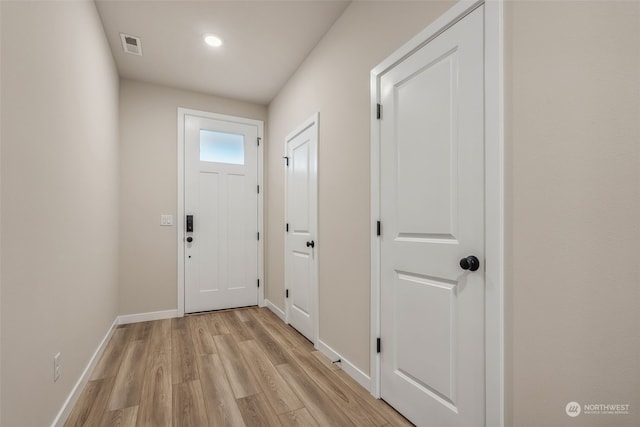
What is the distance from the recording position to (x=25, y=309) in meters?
1.26

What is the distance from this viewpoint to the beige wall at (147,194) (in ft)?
11.2

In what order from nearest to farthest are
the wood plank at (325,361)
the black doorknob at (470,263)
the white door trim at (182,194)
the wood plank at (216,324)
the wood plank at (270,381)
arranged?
1. the black doorknob at (470,263)
2. the wood plank at (270,381)
3. the wood plank at (325,361)
4. the wood plank at (216,324)
5. the white door trim at (182,194)

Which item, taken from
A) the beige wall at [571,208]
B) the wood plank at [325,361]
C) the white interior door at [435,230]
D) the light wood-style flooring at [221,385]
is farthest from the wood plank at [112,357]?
the beige wall at [571,208]

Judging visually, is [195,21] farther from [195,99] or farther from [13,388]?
[13,388]

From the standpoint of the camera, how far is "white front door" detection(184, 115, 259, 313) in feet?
12.1

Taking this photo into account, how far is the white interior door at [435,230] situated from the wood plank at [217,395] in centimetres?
91

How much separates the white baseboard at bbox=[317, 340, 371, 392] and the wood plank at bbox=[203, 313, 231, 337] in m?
1.09

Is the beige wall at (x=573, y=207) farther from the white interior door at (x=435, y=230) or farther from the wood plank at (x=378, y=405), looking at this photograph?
the wood plank at (x=378, y=405)

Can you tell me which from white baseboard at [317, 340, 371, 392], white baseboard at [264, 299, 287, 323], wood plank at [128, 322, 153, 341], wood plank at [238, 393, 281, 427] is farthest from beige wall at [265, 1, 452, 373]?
wood plank at [128, 322, 153, 341]

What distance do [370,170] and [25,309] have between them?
1866 mm

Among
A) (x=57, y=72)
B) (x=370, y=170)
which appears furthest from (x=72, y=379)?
(x=370, y=170)

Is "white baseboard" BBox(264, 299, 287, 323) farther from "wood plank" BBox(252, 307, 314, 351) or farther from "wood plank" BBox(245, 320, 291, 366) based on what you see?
"wood plank" BBox(245, 320, 291, 366)

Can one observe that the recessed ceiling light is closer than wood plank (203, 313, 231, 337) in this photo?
Yes

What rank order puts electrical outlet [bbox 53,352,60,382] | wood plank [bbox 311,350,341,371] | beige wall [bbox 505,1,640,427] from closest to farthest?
beige wall [bbox 505,1,640,427] → electrical outlet [bbox 53,352,60,382] → wood plank [bbox 311,350,341,371]
